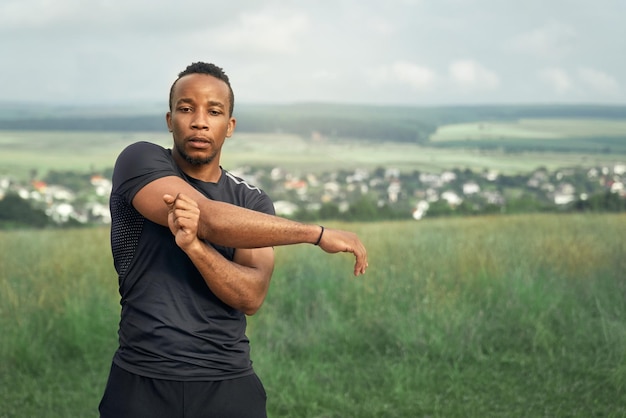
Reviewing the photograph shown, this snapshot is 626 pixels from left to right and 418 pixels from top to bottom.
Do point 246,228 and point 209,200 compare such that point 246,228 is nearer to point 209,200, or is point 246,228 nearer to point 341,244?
point 209,200

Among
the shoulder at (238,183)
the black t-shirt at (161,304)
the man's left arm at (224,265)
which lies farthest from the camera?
the shoulder at (238,183)

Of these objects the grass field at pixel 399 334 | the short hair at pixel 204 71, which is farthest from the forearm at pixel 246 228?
the grass field at pixel 399 334

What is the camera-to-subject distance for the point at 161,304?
2445 mm

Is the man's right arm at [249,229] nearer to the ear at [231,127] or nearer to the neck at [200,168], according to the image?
the neck at [200,168]

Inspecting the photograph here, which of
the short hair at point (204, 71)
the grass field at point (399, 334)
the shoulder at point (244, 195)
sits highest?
the short hair at point (204, 71)

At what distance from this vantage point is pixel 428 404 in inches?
226

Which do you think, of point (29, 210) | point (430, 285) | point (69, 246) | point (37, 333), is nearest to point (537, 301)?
point (430, 285)

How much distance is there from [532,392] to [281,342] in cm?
201

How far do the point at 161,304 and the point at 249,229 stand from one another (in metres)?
0.34

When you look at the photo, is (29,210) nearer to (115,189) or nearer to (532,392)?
(532,392)

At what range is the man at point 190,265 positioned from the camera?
2.38 metres

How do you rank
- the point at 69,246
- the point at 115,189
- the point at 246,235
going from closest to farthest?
the point at 246,235 → the point at 115,189 → the point at 69,246

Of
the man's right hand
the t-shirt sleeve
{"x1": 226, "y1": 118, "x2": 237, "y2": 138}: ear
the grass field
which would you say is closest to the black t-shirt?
the t-shirt sleeve

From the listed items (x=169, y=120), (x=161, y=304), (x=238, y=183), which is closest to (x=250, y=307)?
(x=161, y=304)
